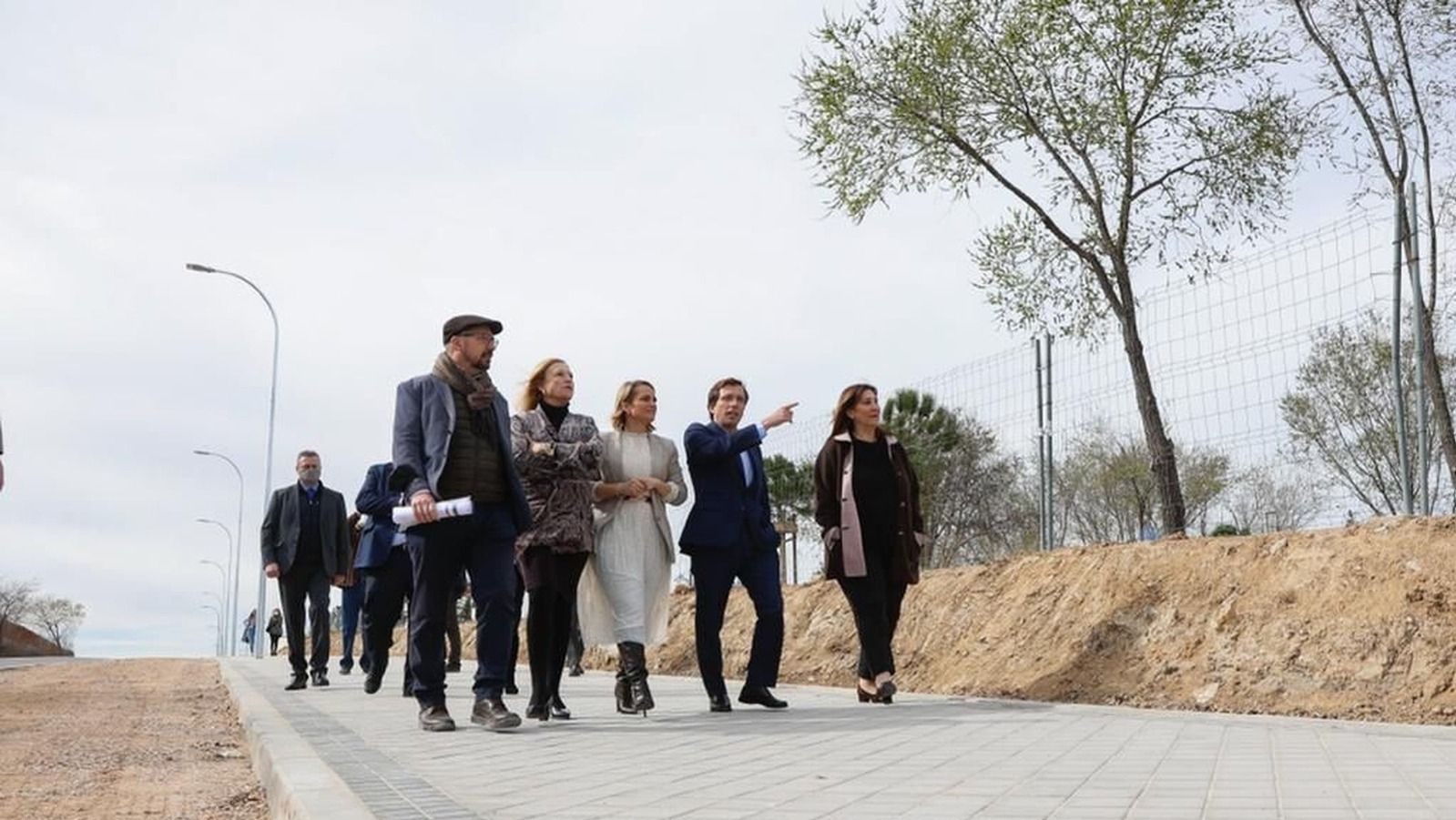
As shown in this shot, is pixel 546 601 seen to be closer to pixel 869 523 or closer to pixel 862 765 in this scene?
pixel 869 523

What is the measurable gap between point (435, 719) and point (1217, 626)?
17.8 ft

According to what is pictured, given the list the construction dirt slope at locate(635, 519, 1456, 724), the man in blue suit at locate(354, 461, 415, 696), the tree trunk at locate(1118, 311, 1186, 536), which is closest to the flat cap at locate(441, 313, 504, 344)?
the man in blue suit at locate(354, 461, 415, 696)

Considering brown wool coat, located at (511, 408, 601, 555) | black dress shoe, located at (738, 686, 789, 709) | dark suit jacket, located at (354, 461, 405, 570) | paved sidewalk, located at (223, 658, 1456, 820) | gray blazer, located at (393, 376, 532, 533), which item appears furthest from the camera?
dark suit jacket, located at (354, 461, 405, 570)

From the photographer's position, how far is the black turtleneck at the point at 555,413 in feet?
28.8

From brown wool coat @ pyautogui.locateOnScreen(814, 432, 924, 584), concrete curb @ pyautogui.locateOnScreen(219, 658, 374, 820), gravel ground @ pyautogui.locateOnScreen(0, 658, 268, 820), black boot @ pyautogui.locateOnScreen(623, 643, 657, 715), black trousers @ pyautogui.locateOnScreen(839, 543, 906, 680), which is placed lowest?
gravel ground @ pyautogui.locateOnScreen(0, 658, 268, 820)

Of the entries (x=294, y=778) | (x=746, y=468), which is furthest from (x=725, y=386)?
(x=294, y=778)

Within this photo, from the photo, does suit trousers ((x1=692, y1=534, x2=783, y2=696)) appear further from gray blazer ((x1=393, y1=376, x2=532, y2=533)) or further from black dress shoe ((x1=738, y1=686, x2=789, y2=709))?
gray blazer ((x1=393, y1=376, x2=532, y2=533))

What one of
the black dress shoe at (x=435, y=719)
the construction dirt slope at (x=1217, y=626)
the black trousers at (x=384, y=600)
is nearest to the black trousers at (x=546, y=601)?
the black dress shoe at (x=435, y=719)

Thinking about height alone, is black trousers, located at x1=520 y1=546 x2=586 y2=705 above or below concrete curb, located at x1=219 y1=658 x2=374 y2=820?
above

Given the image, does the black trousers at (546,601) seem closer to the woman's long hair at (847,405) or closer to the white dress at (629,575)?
the white dress at (629,575)

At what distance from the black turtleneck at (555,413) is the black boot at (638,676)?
53.8 inches

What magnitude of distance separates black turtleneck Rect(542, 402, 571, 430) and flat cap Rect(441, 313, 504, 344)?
0.89 m

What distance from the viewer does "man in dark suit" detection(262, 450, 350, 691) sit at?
12594 millimetres

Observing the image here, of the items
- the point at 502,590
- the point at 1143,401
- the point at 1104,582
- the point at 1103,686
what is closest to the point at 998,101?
the point at 1143,401
